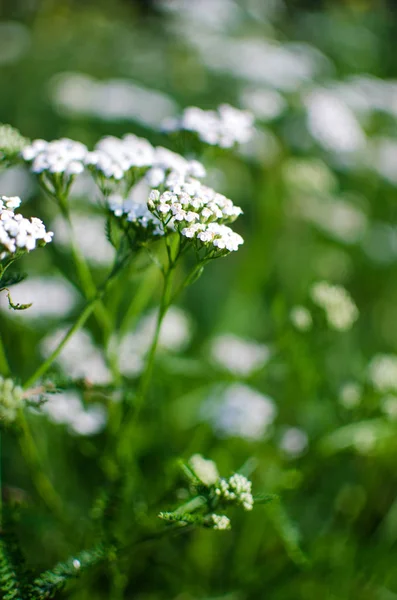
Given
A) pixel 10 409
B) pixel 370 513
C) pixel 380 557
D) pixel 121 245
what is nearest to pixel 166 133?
pixel 121 245

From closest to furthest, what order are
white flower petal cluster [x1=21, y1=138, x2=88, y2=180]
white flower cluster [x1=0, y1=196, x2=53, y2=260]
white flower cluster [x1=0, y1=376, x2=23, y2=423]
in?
white flower cluster [x1=0, y1=196, x2=53, y2=260] < white flower cluster [x1=0, y1=376, x2=23, y2=423] < white flower petal cluster [x1=21, y1=138, x2=88, y2=180]

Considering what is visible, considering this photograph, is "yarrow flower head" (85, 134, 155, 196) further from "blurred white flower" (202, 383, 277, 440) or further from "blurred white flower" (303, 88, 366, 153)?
"blurred white flower" (303, 88, 366, 153)

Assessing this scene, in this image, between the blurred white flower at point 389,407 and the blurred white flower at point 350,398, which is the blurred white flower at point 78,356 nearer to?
the blurred white flower at point 350,398

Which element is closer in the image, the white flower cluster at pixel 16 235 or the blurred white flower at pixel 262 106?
the white flower cluster at pixel 16 235

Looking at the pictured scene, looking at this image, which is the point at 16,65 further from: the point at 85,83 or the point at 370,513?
the point at 370,513

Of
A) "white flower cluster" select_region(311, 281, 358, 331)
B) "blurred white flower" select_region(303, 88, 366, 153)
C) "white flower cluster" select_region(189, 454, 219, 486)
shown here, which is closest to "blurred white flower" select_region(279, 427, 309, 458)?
"white flower cluster" select_region(311, 281, 358, 331)

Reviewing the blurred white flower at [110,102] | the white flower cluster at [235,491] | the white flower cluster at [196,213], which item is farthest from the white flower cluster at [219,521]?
the blurred white flower at [110,102]
